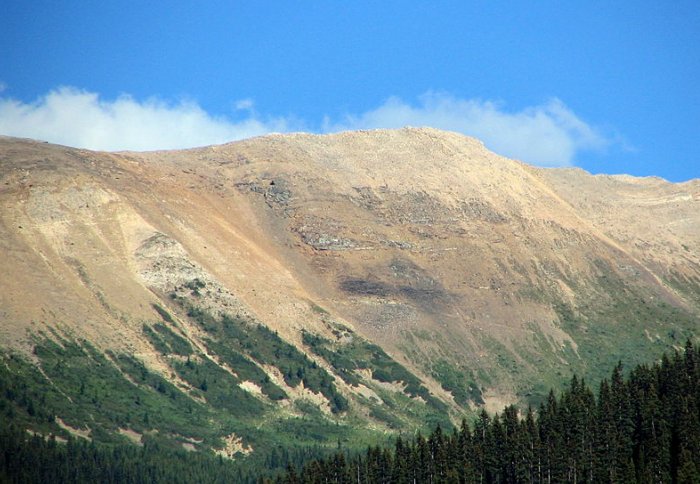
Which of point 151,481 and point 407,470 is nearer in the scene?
point 407,470

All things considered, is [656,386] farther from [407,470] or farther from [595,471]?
[407,470]

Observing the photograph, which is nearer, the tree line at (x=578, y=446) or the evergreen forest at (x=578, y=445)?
the evergreen forest at (x=578, y=445)

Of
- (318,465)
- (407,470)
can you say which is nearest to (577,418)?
(407,470)

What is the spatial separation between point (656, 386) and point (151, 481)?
7405 cm

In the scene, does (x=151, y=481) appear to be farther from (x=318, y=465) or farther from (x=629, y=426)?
(x=629, y=426)

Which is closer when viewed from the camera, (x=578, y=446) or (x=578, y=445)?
(x=578, y=446)

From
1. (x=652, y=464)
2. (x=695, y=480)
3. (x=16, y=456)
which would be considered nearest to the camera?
(x=695, y=480)

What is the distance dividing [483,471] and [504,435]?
17.1 ft

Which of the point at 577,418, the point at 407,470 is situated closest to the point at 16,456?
the point at 407,470

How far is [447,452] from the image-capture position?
15938 centimetres

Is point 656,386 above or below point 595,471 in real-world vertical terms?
above

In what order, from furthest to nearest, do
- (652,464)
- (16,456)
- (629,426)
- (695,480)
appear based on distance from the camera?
(16,456) < (629,426) < (652,464) < (695,480)

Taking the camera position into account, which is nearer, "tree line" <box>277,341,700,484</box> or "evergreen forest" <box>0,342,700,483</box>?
"evergreen forest" <box>0,342,700,483</box>

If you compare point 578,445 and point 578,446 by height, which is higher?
point 578,445
